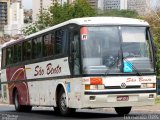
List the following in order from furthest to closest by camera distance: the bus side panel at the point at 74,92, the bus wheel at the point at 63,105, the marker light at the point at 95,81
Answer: the bus wheel at the point at 63,105 → the bus side panel at the point at 74,92 → the marker light at the point at 95,81

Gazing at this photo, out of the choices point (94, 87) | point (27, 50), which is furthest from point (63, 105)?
point (27, 50)

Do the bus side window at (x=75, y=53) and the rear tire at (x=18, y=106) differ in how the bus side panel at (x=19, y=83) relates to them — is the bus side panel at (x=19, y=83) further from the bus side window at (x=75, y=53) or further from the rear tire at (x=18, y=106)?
the bus side window at (x=75, y=53)

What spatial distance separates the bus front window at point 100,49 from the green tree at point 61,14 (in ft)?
122

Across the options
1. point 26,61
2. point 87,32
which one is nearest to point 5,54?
point 26,61

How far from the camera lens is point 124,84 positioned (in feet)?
57.5

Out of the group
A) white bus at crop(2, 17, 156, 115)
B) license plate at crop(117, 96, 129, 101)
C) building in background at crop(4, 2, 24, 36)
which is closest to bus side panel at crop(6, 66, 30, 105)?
white bus at crop(2, 17, 156, 115)

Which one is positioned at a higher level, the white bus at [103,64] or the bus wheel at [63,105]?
the white bus at [103,64]

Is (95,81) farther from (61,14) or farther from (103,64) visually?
(61,14)

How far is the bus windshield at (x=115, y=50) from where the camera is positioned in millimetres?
17406

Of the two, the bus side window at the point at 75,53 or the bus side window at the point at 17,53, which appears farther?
the bus side window at the point at 17,53

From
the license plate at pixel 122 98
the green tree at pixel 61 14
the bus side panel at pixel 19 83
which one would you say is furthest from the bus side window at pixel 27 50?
the green tree at pixel 61 14

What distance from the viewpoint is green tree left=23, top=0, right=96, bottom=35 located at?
182 ft

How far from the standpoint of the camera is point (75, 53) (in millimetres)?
17938

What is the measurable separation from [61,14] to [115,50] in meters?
38.0
